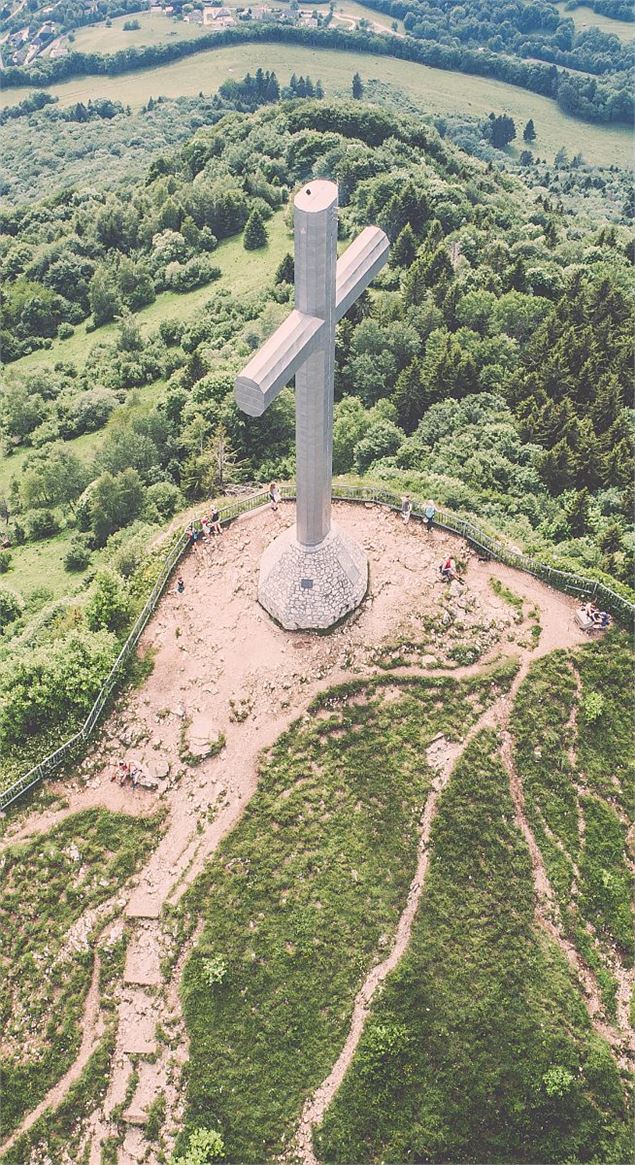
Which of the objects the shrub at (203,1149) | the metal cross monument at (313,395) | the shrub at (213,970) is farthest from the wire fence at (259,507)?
the shrub at (203,1149)

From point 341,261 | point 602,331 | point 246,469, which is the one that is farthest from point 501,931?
point 602,331

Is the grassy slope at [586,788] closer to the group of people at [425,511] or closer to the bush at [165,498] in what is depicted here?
the group of people at [425,511]

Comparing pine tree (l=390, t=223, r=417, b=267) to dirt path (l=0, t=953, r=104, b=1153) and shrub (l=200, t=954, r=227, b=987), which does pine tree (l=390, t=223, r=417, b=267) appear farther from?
dirt path (l=0, t=953, r=104, b=1153)

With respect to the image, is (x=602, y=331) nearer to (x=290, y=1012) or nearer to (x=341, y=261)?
(x=341, y=261)

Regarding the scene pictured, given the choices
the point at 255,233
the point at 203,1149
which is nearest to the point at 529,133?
the point at 255,233

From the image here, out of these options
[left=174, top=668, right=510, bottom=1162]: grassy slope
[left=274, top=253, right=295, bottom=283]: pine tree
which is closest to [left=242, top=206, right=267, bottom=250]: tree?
[left=274, top=253, right=295, bottom=283]: pine tree

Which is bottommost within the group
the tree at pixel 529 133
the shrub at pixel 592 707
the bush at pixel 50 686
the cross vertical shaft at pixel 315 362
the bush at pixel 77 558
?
the bush at pixel 77 558

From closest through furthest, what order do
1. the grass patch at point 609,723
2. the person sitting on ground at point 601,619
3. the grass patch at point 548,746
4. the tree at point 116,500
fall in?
1. the grass patch at point 548,746
2. the grass patch at point 609,723
3. the person sitting on ground at point 601,619
4. the tree at point 116,500
